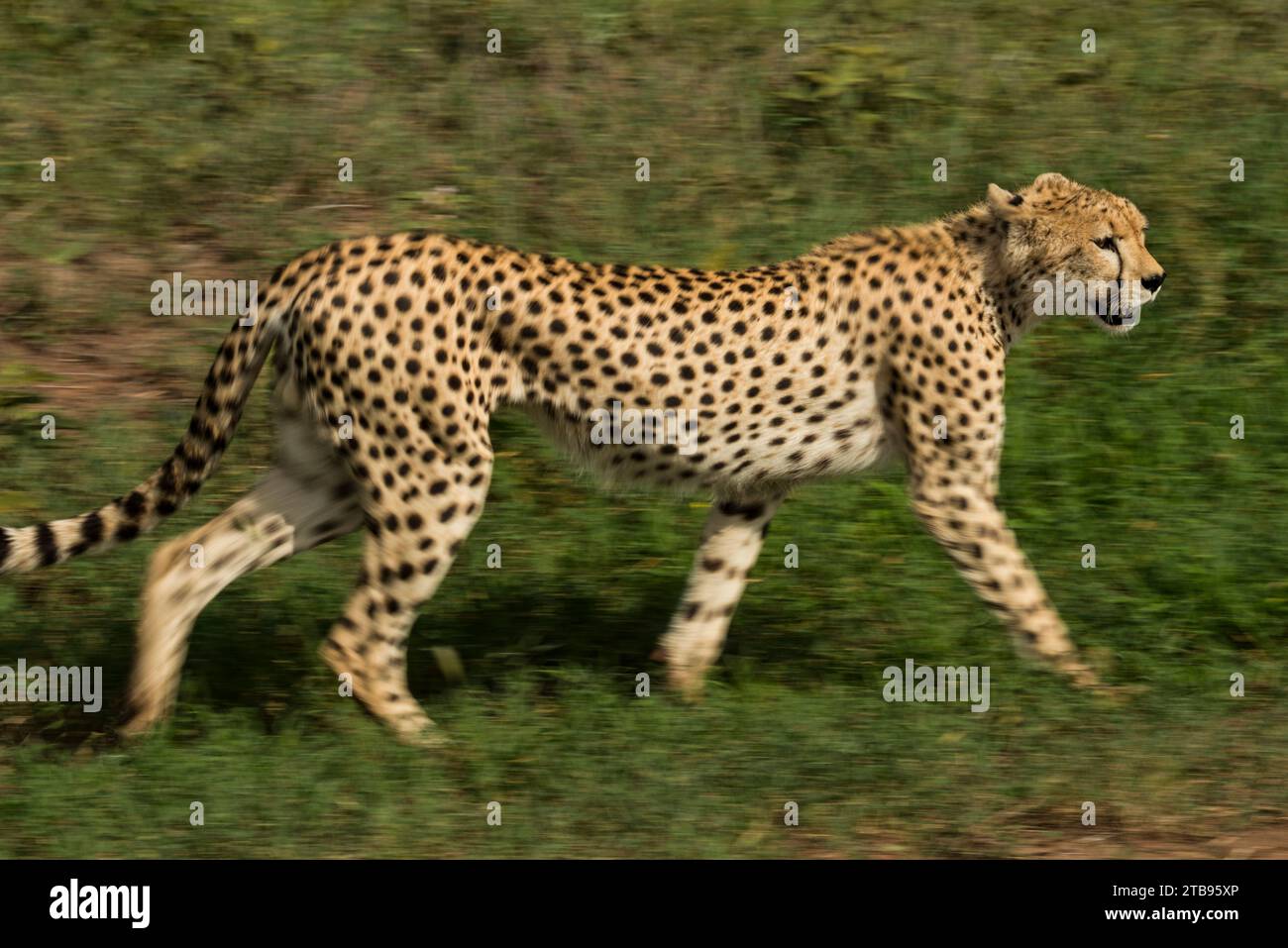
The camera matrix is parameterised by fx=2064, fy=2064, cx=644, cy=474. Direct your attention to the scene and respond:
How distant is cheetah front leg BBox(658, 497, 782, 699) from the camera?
7004 millimetres

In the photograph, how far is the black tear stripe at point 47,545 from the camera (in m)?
6.20

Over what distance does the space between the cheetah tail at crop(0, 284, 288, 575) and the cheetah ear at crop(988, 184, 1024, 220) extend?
93.6 inches

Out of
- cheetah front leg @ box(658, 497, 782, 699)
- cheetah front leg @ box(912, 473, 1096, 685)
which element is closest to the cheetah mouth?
cheetah front leg @ box(912, 473, 1096, 685)

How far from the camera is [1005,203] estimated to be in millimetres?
6871

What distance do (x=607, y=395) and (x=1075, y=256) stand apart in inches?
65.3

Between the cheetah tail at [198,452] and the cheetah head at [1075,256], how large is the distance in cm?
242

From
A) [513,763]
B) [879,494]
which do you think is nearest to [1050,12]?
[879,494]

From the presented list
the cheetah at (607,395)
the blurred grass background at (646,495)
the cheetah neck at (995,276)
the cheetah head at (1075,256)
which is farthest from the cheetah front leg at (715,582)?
the cheetah head at (1075,256)

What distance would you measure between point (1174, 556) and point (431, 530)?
293cm

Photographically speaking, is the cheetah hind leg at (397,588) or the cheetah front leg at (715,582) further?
the cheetah front leg at (715,582)

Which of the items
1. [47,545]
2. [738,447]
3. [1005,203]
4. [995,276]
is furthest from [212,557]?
[1005,203]

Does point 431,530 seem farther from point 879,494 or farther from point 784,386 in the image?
point 879,494

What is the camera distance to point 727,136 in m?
9.64

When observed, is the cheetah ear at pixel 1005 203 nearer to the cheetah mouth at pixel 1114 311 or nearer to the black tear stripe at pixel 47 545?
the cheetah mouth at pixel 1114 311
